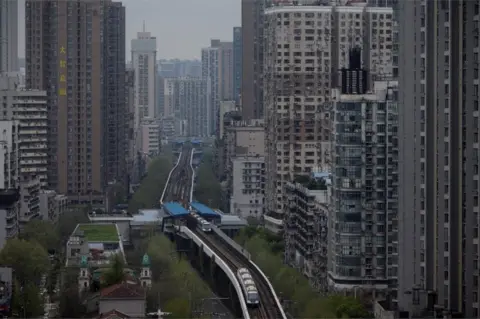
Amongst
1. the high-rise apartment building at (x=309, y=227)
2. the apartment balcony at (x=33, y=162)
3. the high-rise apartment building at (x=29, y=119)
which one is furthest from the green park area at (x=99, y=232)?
the high-rise apartment building at (x=309, y=227)

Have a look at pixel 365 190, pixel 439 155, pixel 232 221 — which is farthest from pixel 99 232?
pixel 439 155

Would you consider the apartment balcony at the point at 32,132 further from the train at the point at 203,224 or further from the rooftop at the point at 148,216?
the train at the point at 203,224

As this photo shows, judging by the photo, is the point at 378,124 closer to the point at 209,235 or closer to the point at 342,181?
the point at 342,181

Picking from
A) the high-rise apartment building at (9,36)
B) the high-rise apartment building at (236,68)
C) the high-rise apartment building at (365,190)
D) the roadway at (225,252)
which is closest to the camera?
the high-rise apartment building at (365,190)

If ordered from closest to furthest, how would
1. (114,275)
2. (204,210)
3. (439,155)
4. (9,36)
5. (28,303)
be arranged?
(439,155) → (28,303) → (114,275) → (204,210) → (9,36)

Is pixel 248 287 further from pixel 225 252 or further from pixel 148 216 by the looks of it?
pixel 148 216

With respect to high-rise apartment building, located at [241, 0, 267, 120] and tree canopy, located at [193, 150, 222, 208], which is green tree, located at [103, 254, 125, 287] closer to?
tree canopy, located at [193, 150, 222, 208]
